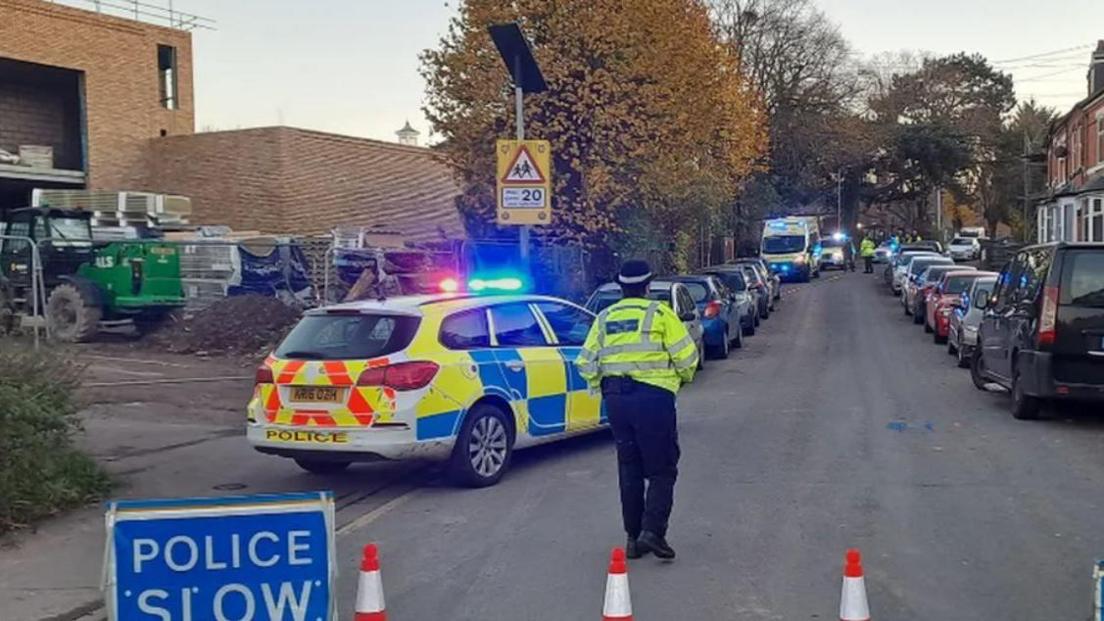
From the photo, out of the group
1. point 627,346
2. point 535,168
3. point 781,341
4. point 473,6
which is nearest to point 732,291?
point 781,341

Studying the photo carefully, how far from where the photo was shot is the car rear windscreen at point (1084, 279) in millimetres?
11234

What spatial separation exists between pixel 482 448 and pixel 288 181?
90.2 feet

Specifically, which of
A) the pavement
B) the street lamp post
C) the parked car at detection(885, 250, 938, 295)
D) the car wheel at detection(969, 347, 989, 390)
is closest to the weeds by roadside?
the pavement

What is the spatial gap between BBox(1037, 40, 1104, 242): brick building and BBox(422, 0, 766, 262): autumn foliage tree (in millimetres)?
14562

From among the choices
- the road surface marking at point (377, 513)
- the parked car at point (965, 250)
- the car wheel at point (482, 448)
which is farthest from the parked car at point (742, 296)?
the parked car at point (965, 250)

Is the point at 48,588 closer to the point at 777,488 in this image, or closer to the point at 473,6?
the point at 777,488

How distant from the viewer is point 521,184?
13.1 metres

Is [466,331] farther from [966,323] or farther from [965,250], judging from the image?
[965,250]

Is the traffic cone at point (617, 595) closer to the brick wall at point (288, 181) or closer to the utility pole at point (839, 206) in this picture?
the brick wall at point (288, 181)

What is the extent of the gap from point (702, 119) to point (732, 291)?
14.5 ft

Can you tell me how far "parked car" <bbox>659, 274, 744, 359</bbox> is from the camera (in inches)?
743

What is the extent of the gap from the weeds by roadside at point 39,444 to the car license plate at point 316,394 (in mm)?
1603

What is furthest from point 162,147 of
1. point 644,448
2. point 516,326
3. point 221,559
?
point 221,559

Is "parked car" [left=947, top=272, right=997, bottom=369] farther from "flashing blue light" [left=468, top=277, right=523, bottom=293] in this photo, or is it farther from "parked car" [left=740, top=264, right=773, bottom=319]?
"parked car" [left=740, top=264, right=773, bottom=319]
